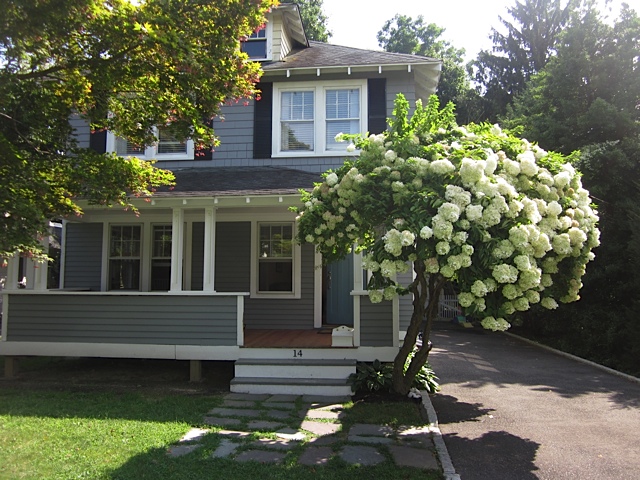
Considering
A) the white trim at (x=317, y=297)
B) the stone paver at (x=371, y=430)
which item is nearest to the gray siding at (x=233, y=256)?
the white trim at (x=317, y=297)

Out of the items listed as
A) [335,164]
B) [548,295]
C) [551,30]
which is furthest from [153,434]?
[551,30]

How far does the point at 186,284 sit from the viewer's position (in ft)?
33.9

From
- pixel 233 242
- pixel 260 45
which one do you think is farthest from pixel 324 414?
pixel 260 45

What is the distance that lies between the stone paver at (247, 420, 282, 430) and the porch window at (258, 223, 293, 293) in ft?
14.6

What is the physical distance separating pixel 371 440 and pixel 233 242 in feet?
19.8

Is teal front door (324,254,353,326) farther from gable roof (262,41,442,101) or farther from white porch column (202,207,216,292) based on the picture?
gable roof (262,41,442,101)

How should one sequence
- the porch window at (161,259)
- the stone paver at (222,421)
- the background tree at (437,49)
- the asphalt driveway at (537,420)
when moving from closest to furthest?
1. the asphalt driveway at (537,420)
2. the stone paver at (222,421)
3. the porch window at (161,259)
4. the background tree at (437,49)

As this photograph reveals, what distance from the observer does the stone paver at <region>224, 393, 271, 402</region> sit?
7.04m

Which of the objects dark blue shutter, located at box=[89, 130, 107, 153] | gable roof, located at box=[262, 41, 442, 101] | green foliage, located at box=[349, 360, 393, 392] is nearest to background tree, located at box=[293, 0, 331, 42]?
gable roof, located at box=[262, 41, 442, 101]

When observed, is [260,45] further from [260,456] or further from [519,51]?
[519,51]

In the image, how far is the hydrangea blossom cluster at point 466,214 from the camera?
4625 millimetres

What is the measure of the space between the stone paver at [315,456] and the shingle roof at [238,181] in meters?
4.18

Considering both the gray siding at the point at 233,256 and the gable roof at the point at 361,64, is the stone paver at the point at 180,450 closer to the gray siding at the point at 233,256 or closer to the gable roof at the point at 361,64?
the gray siding at the point at 233,256

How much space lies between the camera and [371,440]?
529cm
